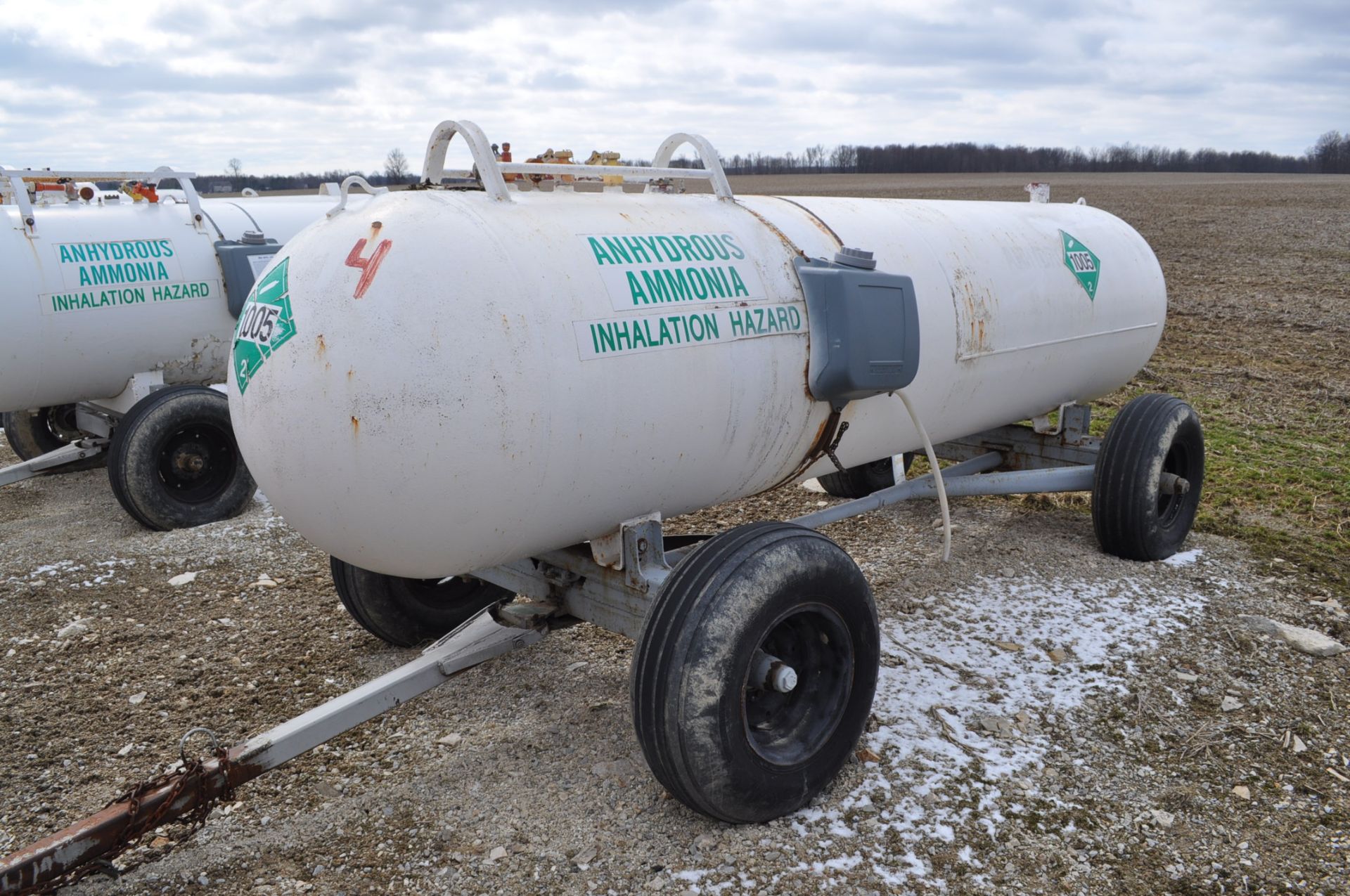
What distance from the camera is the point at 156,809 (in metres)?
2.64

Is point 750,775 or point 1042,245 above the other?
point 1042,245

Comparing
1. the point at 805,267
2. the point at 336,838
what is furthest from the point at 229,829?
the point at 805,267

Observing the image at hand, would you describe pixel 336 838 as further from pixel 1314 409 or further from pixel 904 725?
pixel 1314 409

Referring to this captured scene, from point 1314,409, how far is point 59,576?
8327mm

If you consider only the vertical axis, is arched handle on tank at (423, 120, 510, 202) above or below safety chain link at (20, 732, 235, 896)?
above

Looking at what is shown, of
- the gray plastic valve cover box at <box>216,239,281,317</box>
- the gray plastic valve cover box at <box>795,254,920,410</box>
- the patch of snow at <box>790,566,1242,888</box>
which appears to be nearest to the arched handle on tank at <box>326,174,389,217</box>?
the gray plastic valve cover box at <box>795,254,920,410</box>

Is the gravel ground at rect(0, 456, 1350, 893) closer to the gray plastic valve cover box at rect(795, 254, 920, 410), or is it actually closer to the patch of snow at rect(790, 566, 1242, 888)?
the patch of snow at rect(790, 566, 1242, 888)

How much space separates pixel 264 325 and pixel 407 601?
1593 mm

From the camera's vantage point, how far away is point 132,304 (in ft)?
19.0

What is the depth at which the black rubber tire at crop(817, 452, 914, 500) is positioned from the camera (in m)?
6.09

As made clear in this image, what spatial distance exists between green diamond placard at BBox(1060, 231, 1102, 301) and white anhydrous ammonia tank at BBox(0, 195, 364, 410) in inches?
186

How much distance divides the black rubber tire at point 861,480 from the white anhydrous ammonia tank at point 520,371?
2472 millimetres

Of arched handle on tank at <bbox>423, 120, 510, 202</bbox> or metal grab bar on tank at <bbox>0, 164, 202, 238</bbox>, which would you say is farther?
metal grab bar on tank at <bbox>0, 164, 202, 238</bbox>

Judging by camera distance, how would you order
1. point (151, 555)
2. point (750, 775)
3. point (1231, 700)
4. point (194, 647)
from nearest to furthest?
point (750, 775)
point (1231, 700)
point (194, 647)
point (151, 555)
